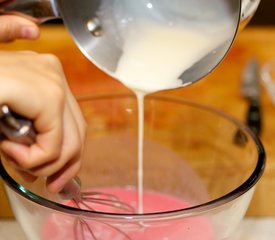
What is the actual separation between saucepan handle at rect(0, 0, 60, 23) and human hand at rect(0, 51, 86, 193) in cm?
12

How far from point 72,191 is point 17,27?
0.16m

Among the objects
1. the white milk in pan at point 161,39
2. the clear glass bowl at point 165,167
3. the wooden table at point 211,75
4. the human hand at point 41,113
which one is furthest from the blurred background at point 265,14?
the human hand at point 41,113

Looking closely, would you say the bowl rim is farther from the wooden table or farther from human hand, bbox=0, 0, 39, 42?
the wooden table

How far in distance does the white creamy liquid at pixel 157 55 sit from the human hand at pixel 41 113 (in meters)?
0.13

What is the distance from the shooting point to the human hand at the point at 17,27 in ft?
1.70

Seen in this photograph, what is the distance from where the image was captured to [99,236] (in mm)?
430

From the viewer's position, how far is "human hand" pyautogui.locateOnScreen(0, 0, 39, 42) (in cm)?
52

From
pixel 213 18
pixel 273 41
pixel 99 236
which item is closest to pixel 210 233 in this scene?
pixel 99 236

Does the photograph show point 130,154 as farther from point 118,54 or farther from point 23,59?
point 23,59

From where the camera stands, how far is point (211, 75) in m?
0.84

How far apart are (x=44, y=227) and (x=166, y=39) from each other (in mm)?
197

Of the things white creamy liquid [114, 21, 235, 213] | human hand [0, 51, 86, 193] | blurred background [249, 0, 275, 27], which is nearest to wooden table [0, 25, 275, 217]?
blurred background [249, 0, 275, 27]

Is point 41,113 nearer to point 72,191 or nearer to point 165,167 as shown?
point 72,191

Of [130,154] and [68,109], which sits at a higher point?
[68,109]
